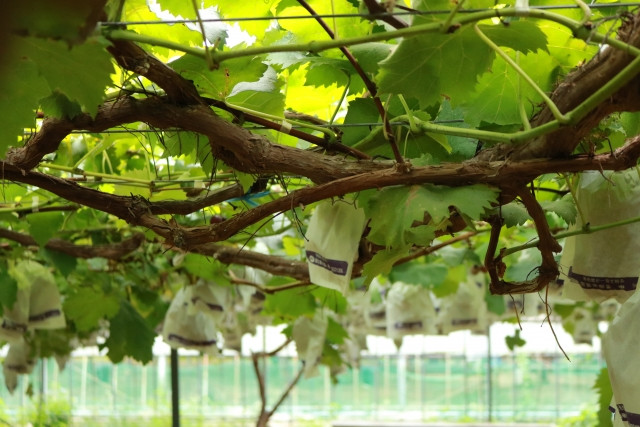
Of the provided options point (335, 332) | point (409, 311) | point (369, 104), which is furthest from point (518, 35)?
point (409, 311)

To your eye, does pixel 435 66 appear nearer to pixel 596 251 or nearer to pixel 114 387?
pixel 596 251

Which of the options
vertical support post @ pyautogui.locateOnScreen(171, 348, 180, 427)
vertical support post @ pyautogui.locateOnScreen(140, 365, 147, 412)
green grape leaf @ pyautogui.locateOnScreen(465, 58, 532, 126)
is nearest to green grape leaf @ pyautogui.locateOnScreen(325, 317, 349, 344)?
vertical support post @ pyautogui.locateOnScreen(171, 348, 180, 427)

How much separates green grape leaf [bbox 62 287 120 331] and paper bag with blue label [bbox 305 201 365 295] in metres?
1.87

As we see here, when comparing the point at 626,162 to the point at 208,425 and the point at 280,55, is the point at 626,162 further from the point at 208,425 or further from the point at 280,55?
the point at 208,425

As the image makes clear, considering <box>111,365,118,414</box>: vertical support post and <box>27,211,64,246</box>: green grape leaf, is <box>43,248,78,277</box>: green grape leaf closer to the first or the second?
<box>27,211,64,246</box>: green grape leaf

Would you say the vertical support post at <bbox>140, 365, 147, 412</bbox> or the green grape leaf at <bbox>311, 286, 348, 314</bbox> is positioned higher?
the green grape leaf at <bbox>311, 286, 348, 314</bbox>

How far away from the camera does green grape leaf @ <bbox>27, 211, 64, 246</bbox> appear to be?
1740 mm

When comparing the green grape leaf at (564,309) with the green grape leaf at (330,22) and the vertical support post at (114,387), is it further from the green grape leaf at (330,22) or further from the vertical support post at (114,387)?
the vertical support post at (114,387)

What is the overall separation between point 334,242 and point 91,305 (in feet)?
6.46

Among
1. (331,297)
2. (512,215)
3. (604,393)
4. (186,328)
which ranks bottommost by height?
(604,393)

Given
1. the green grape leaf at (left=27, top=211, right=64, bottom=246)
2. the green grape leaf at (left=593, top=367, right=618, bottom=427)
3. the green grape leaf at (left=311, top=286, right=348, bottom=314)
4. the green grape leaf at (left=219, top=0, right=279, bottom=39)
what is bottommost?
the green grape leaf at (left=593, top=367, right=618, bottom=427)

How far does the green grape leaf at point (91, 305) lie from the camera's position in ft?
9.16

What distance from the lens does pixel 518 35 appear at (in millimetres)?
691

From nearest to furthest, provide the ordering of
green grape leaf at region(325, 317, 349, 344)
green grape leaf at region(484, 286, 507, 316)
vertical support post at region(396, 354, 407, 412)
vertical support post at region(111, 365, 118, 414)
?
1. green grape leaf at region(325, 317, 349, 344)
2. green grape leaf at region(484, 286, 507, 316)
3. vertical support post at region(396, 354, 407, 412)
4. vertical support post at region(111, 365, 118, 414)
